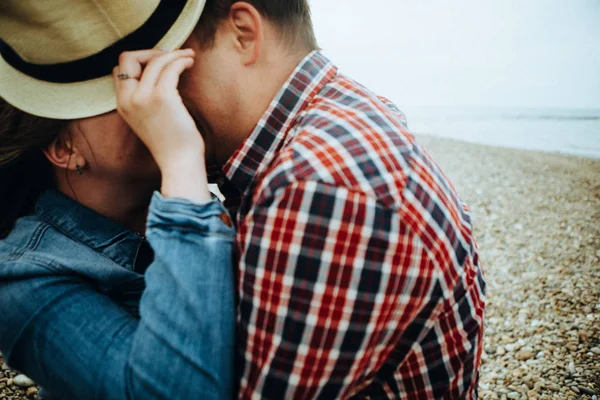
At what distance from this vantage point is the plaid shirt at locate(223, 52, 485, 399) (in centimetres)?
95

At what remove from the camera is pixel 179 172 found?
1.20 metres

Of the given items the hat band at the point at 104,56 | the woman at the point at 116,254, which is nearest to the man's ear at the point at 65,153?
the woman at the point at 116,254

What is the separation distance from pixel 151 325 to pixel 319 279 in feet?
1.66

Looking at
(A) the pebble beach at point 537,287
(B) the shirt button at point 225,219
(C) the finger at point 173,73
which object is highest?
(C) the finger at point 173,73

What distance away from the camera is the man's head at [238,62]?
4.49 ft

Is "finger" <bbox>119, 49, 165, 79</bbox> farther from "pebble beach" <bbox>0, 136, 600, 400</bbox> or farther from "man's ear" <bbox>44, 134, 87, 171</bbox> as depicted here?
"pebble beach" <bbox>0, 136, 600, 400</bbox>

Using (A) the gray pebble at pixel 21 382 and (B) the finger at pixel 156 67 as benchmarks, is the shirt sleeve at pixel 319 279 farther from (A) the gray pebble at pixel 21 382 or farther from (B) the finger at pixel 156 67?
(A) the gray pebble at pixel 21 382

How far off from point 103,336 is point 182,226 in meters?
0.47

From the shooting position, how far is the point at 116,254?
1677 mm

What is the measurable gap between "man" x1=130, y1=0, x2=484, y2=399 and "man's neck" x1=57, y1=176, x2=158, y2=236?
0.65 meters

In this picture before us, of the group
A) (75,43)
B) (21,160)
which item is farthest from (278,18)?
(21,160)

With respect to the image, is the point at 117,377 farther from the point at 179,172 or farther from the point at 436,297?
the point at 436,297

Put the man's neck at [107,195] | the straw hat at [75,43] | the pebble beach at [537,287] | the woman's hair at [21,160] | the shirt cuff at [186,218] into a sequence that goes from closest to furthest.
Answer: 1. the shirt cuff at [186,218]
2. the straw hat at [75,43]
3. the woman's hair at [21,160]
4. the man's neck at [107,195]
5. the pebble beach at [537,287]

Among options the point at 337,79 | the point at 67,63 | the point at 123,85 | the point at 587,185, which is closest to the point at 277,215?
the point at 337,79
